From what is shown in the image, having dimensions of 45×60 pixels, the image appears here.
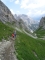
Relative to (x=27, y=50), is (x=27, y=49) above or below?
above

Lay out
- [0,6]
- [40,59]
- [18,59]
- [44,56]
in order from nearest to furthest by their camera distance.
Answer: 1. [18,59]
2. [40,59]
3. [44,56]
4. [0,6]

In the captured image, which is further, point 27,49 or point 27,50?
point 27,49

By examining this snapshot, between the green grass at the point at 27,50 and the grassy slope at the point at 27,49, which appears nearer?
the green grass at the point at 27,50

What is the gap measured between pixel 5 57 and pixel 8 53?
3067 mm

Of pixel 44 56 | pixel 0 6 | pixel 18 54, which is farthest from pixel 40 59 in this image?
pixel 0 6

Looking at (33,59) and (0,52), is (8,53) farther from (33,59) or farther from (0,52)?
(33,59)

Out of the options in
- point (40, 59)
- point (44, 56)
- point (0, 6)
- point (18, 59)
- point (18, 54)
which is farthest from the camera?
point (0, 6)

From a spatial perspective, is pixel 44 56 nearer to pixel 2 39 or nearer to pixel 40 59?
pixel 40 59

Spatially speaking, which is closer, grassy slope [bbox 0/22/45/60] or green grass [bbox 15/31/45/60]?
green grass [bbox 15/31/45/60]

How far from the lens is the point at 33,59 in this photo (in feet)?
134

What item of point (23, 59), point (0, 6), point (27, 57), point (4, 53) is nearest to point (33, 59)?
point (27, 57)

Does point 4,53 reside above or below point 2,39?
below

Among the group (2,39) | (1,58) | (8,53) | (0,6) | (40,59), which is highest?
(0,6)

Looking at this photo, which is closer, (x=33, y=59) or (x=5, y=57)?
(x=5, y=57)
